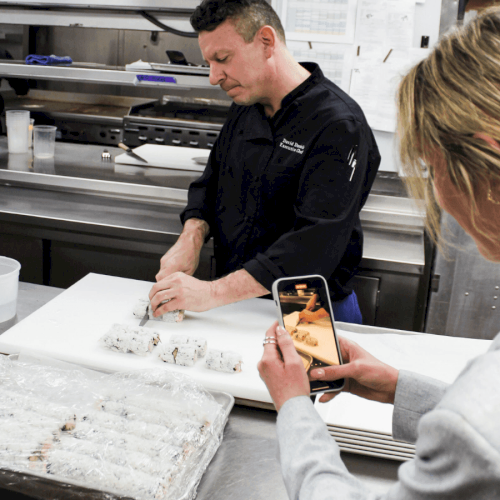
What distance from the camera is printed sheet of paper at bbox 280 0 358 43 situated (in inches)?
93.7

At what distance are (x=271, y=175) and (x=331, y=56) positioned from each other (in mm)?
1028

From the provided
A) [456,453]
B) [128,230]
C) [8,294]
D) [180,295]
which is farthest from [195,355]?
[128,230]

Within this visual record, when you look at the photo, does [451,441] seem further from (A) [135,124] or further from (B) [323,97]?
(A) [135,124]

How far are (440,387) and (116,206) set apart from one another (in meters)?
1.94

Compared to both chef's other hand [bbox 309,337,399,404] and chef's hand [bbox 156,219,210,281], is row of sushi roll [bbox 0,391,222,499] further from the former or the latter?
chef's hand [bbox 156,219,210,281]

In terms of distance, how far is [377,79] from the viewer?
242 cm

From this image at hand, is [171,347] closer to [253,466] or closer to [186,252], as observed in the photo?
[253,466]

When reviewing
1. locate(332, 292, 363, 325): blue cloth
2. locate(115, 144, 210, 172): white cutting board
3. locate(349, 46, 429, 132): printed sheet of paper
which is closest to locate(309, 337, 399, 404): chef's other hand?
locate(332, 292, 363, 325): blue cloth

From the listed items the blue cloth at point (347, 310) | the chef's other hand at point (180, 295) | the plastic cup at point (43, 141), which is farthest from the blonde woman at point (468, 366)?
the plastic cup at point (43, 141)

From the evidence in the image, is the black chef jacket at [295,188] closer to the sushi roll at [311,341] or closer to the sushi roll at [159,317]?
the sushi roll at [159,317]

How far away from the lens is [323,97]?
1.71m

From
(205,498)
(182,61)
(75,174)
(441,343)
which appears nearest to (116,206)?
(75,174)

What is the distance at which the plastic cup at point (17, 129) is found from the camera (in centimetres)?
283

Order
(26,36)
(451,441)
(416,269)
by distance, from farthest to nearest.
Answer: (26,36)
(416,269)
(451,441)
